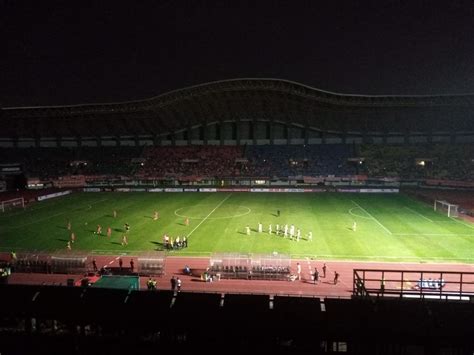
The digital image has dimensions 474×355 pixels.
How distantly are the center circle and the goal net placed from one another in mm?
20623

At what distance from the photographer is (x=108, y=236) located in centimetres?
3341

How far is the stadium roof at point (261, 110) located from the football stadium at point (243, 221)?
1.16 ft

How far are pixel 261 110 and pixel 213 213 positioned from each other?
3713cm

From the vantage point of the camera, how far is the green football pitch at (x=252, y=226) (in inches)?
1152

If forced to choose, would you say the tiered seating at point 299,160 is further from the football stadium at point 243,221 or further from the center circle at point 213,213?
the center circle at point 213,213

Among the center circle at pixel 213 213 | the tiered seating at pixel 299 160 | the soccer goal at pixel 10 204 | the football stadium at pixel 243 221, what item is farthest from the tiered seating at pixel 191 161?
the soccer goal at pixel 10 204

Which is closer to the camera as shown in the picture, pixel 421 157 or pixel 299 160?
pixel 421 157

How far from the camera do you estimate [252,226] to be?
1451 inches

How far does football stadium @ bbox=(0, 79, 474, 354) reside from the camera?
32.8 feet

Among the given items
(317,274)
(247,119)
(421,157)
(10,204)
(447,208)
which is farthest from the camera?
(247,119)

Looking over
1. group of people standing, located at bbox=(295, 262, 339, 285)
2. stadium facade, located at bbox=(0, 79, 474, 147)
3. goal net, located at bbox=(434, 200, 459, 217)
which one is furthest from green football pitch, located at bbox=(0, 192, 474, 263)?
stadium facade, located at bbox=(0, 79, 474, 147)

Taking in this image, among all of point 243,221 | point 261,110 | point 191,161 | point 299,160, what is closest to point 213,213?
point 243,221

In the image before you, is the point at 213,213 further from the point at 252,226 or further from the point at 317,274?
the point at 317,274

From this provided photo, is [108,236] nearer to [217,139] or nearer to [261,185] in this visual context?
[261,185]
